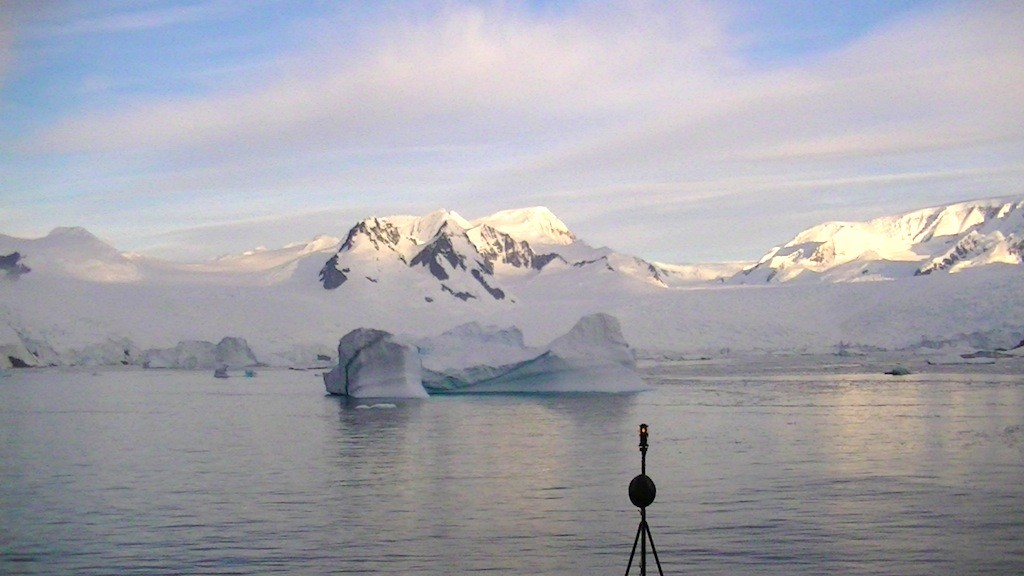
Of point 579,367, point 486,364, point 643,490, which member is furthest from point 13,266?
point 643,490

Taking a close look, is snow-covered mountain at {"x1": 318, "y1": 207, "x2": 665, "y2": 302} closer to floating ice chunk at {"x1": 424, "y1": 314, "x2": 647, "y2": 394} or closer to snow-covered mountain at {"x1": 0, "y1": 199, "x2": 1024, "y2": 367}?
snow-covered mountain at {"x1": 0, "y1": 199, "x2": 1024, "y2": 367}

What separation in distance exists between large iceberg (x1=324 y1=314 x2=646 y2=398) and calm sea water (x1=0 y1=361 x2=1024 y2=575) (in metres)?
4.62

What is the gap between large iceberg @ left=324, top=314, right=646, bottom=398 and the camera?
36.0 m

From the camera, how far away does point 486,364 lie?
38375 millimetres

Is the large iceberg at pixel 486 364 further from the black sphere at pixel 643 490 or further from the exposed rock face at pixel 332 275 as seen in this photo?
the exposed rock face at pixel 332 275

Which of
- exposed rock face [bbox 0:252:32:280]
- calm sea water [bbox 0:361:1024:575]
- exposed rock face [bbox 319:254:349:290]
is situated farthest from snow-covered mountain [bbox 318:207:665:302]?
calm sea water [bbox 0:361:1024:575]

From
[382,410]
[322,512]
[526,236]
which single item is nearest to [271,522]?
[322,512]

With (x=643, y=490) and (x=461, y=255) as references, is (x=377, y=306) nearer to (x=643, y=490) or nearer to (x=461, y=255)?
(x=461, y=255)

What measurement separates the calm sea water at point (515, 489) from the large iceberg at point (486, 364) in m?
4.62

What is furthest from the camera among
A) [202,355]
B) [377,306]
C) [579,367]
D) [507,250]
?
[507,250]

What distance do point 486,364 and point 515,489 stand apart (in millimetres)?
21926

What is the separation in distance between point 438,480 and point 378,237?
4317 inches

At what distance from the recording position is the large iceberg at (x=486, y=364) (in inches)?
1419

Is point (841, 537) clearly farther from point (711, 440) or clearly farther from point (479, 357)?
point (479, 357)
